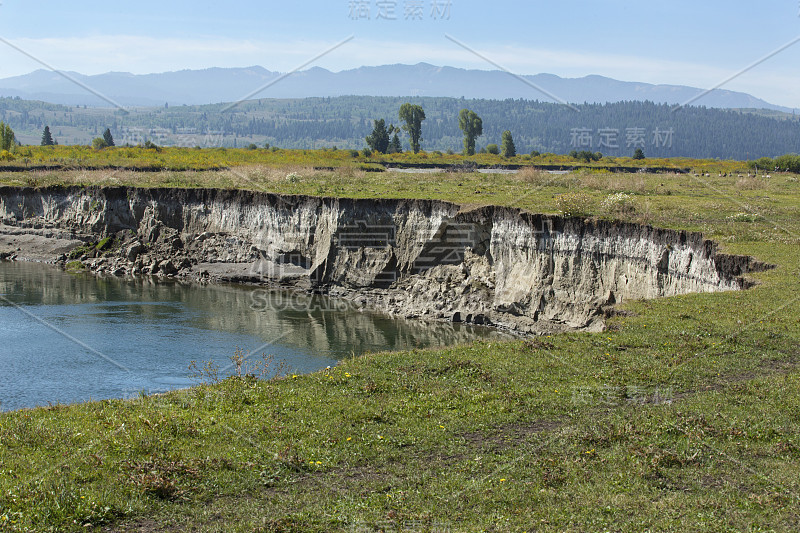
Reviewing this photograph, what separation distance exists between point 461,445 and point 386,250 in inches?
1341

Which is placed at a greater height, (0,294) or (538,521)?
(538,521)

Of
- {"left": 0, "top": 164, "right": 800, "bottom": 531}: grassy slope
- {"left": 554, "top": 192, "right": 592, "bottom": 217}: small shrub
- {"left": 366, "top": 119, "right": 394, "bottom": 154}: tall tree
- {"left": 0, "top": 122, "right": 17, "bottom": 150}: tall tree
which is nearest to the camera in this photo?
{"left": 0, "top": 164, "right": 800, "bottom": 531}: grassy slope

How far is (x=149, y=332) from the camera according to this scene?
3531cm

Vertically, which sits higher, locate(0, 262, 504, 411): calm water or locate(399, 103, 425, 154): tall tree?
locate(399, 103, 425, 154): tall tree

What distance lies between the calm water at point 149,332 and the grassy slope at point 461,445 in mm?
9910

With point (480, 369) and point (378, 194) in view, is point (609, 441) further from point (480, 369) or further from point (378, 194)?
point (378, 194)

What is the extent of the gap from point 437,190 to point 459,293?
1128 centimetres

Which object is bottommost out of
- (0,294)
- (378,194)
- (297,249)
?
(0,294)

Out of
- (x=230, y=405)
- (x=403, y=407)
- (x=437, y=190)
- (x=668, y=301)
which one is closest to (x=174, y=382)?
(x=230, y=405)

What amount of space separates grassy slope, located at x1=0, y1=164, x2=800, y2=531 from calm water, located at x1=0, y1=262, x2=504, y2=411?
9.91 metres

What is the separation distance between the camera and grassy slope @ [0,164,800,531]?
1042 centimetres

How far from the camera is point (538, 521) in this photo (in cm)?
1022

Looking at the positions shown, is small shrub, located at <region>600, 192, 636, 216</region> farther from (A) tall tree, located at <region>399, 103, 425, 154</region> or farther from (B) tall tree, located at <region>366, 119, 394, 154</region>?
(A) tall tree, located at <region>399, 103, 425, 154</region>

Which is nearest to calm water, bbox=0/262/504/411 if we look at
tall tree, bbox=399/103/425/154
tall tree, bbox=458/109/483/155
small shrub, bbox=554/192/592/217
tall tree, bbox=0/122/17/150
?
small shrub, bbox=554/192/592/217
